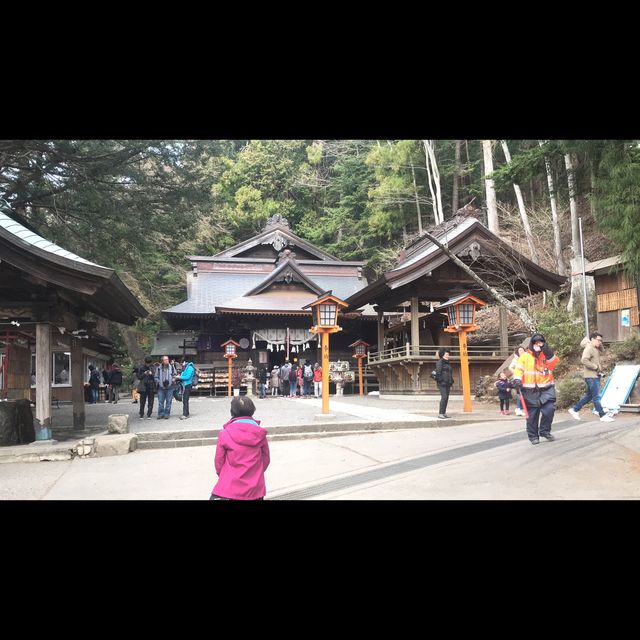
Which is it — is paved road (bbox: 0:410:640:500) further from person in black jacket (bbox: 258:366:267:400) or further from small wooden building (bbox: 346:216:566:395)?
person in black jacket (bbox: 258:366:267:400)

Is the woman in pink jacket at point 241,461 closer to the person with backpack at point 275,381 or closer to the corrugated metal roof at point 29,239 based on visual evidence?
the corrugated metal roof at point 29,239

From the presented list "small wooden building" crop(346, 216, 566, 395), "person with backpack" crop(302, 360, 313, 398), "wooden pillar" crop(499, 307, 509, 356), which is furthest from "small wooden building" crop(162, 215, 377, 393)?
"wooden pillar" crop(499, 307, 509, 356)

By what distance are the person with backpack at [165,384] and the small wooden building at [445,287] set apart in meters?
8.20

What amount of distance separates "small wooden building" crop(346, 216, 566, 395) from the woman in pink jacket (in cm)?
1385

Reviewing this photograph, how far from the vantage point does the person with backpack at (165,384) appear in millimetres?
12797

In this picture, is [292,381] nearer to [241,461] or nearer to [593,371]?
[593,371]

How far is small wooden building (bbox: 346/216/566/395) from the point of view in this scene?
1855cm

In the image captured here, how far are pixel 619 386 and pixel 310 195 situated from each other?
30.1 m

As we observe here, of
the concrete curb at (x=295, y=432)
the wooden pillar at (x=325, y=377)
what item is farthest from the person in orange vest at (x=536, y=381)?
the wooden pillar at (x=325, y=377)

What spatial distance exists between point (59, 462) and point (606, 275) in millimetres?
16936

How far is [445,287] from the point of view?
20.0 metres

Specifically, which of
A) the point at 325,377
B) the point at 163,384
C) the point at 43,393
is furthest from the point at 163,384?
the point at 325,377

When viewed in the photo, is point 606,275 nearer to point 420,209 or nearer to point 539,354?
point 539,354

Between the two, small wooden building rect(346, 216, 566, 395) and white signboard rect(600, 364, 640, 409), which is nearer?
white signboard rect(600, 364, 640, 409)
